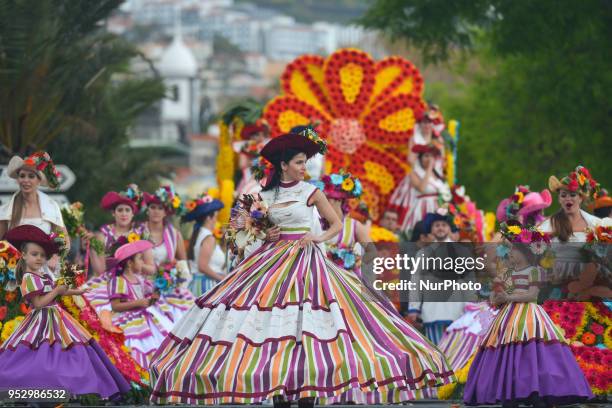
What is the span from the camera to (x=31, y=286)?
560 inches

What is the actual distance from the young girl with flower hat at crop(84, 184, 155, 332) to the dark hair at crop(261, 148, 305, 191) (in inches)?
139

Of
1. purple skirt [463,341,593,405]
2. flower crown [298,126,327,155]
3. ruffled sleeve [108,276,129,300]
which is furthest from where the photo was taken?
ruffled sleeve [108,276,129,300]

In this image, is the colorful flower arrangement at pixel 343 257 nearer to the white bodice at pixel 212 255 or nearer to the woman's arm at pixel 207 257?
the woman's arm at pixel 207 257

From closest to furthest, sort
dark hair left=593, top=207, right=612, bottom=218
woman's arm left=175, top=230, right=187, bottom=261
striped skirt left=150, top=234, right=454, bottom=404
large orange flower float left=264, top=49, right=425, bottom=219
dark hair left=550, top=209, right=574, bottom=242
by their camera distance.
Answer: striped skirt left=150, top=234, right=454, bottom=404 → dark hair left=550, top=209, right=574, bottom=242 → dark hair left=593, top=207, right=612, bottom=218 → woman's arm left=175, top=230, right=187, bottom=261 → large orange flower float left=264, top=49, right=425, bottom=219

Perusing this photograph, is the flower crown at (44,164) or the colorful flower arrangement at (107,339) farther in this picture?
the flower crown at (44,164)

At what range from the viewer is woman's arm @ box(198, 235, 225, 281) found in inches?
757

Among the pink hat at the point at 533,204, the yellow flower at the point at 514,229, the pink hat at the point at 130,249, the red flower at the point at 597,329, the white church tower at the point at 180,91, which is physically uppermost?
the yellow flower at the point at 514,229

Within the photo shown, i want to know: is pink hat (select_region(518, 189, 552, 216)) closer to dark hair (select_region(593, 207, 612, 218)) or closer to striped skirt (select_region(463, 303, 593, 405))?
dark hair (select_region(593, 207, 612, 218))

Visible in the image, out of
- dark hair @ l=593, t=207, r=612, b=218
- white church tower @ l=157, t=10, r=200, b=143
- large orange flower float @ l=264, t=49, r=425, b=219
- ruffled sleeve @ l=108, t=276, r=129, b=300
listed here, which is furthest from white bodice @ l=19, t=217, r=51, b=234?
white church tower @ l=157, t=10, r=200, b=143

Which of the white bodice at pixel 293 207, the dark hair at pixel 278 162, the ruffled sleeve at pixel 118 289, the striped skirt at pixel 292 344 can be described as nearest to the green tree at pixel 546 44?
the ruffled sleeve at pixel 118 289

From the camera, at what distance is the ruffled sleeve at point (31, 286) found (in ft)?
46.7

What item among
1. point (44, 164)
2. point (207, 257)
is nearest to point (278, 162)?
point (44, 164)

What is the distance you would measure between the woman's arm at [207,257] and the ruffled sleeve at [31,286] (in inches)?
198

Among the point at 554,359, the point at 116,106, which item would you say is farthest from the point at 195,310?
the point at 116,106
